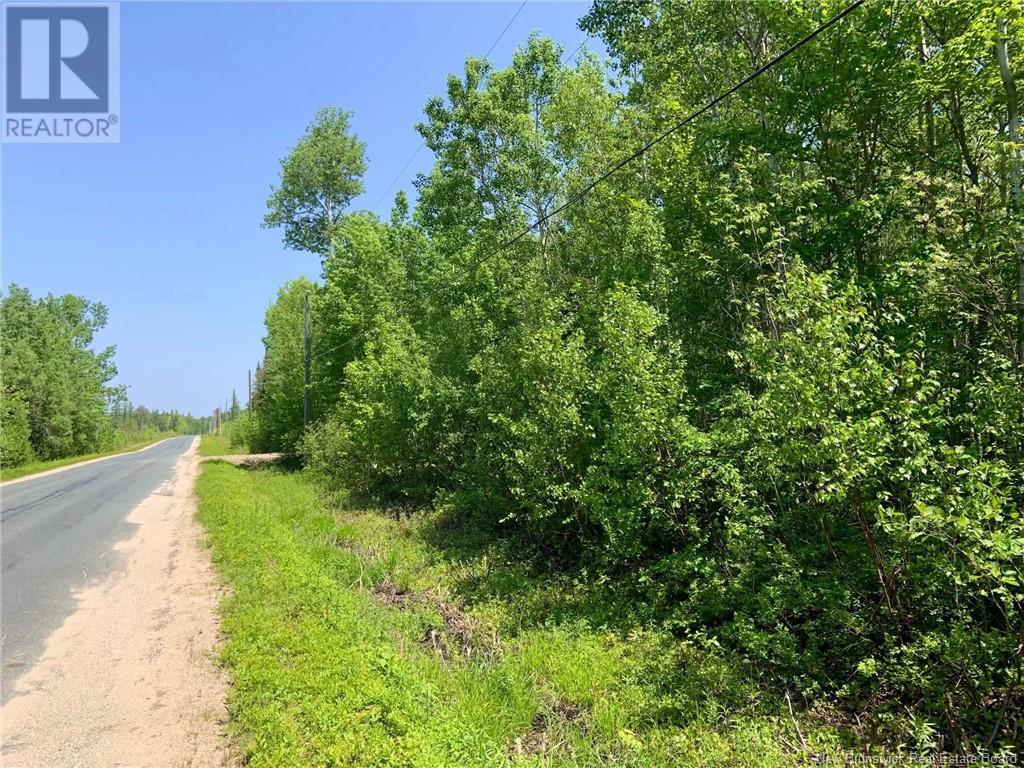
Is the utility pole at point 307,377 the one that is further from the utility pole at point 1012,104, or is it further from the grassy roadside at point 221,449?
the utility pole at point 1012,104

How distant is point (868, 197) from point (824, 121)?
1.74 meters

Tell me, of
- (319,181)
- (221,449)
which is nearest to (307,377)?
(319,181)

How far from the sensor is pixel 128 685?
4969 millimetres

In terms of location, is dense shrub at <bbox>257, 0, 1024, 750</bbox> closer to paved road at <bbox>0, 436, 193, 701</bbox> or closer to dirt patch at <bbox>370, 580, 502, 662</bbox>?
dirt patch at <bbox>370, 580, 502, 662</bbox>

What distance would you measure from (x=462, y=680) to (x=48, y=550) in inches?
334

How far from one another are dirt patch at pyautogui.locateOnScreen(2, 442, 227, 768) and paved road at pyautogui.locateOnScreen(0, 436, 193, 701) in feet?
0.77

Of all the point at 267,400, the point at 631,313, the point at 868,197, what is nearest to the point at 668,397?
the point at 631,313

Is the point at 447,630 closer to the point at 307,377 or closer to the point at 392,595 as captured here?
the point at 392,595

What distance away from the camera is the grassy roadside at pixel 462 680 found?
13.6 feet

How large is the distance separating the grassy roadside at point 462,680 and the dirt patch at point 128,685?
0.92 feet

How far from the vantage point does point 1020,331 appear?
4.88 metres

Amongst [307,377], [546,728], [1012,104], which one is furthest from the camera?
[307,377]

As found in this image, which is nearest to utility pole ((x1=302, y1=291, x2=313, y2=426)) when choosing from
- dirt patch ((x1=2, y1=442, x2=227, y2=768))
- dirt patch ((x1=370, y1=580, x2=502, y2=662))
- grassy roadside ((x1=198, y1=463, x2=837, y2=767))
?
grassy roadside ((x1=198, y1=463, x2=837, y2=767))

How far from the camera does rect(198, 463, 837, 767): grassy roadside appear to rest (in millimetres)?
4137
